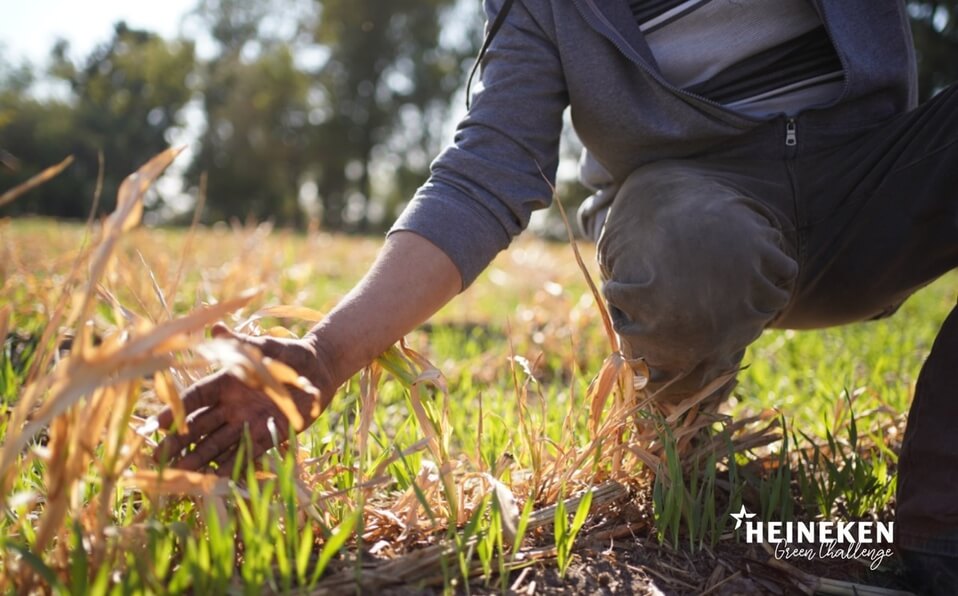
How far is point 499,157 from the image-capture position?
56.8 inches

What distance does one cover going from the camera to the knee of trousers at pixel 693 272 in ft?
4.36

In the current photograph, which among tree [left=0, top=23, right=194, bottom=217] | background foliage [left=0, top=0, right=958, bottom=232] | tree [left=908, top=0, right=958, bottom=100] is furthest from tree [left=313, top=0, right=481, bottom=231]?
tree [left=908, top=0, right=958, bottom=100]

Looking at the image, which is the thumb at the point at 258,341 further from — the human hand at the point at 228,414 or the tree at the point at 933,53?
the tree at the point at 933,53

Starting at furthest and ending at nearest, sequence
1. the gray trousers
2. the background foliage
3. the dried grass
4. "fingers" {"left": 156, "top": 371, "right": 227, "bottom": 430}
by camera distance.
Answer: the background foliage < the gray trousers < "fingers" {"left": 156, "top": 371, "right": 227, "bottom": 430} < the dried grass

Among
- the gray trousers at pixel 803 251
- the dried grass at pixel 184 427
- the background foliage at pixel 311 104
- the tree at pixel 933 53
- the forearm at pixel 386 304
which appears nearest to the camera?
the dried grass at pixel 184 427

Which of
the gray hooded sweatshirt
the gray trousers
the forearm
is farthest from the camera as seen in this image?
the gray hooded sweatshirt

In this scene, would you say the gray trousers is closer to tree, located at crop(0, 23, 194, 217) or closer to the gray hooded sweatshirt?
the gray hooded sweatshirt

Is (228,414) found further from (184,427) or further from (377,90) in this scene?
(377,90)

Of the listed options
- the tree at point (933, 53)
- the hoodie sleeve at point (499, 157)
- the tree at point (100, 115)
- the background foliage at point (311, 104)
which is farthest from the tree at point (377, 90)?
the hoodie sleeve at point (499, 157)

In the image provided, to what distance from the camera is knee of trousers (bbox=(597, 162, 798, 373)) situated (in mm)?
1328

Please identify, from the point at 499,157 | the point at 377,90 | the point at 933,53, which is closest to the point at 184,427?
the point at 499,157

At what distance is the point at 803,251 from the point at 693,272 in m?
0.42

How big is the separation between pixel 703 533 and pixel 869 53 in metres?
1.02

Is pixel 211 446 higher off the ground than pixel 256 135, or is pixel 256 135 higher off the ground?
pixel 256 135
